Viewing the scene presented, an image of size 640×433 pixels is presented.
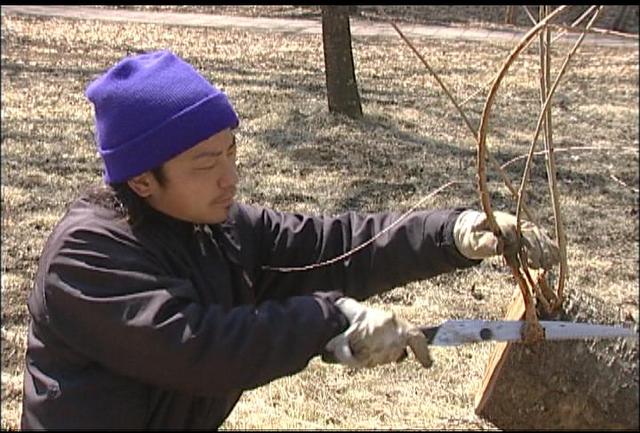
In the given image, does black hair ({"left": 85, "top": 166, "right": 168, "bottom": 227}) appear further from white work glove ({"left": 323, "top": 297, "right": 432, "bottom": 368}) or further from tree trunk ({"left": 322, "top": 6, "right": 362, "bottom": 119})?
tree trunk ({"left": 322, "top": 6, "right": 362, "bottom": 119})

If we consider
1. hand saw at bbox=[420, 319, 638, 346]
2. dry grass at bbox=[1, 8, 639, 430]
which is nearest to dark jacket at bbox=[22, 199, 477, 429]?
hand saw at bbox=[420, 319, 638, 346]

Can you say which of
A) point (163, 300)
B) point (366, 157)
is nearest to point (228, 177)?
point (163, 300)

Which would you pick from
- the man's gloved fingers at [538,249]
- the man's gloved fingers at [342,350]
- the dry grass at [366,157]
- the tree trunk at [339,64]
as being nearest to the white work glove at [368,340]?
the man's gloved fingers at [342,350]

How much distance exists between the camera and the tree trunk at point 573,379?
205cm

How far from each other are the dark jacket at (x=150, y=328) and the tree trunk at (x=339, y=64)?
3.82 metres

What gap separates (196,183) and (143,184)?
0.28 feet

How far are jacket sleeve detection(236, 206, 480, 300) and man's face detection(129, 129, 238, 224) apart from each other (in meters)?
0.21

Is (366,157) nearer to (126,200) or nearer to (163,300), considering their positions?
(126,200)

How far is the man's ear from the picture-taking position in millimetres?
1660

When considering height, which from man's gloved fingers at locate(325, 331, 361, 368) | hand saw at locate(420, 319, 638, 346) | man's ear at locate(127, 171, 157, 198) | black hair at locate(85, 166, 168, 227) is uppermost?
man's ear at locate(127, 171, 157, 198)

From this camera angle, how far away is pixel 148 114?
161 centimetres

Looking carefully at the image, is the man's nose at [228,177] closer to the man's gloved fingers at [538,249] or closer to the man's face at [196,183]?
the man's face at [196,183]

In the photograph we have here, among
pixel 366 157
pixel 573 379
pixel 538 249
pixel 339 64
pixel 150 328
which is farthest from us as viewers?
pixel 339 64

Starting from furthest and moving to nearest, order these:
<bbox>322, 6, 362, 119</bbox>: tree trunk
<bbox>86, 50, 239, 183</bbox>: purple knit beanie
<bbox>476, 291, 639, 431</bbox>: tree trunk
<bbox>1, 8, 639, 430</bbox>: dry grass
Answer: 1. <bbox>322, 6, 362, 119</bbox>: tree trunk
2. <bbox>1, 8, 639, 430</bbox>: dry grass
3. <bbox>476, 291, 639, 431</bbox>: tree trunk
4. <bbox>86, 50, 239, 183</bbox>: purple knit beanie
